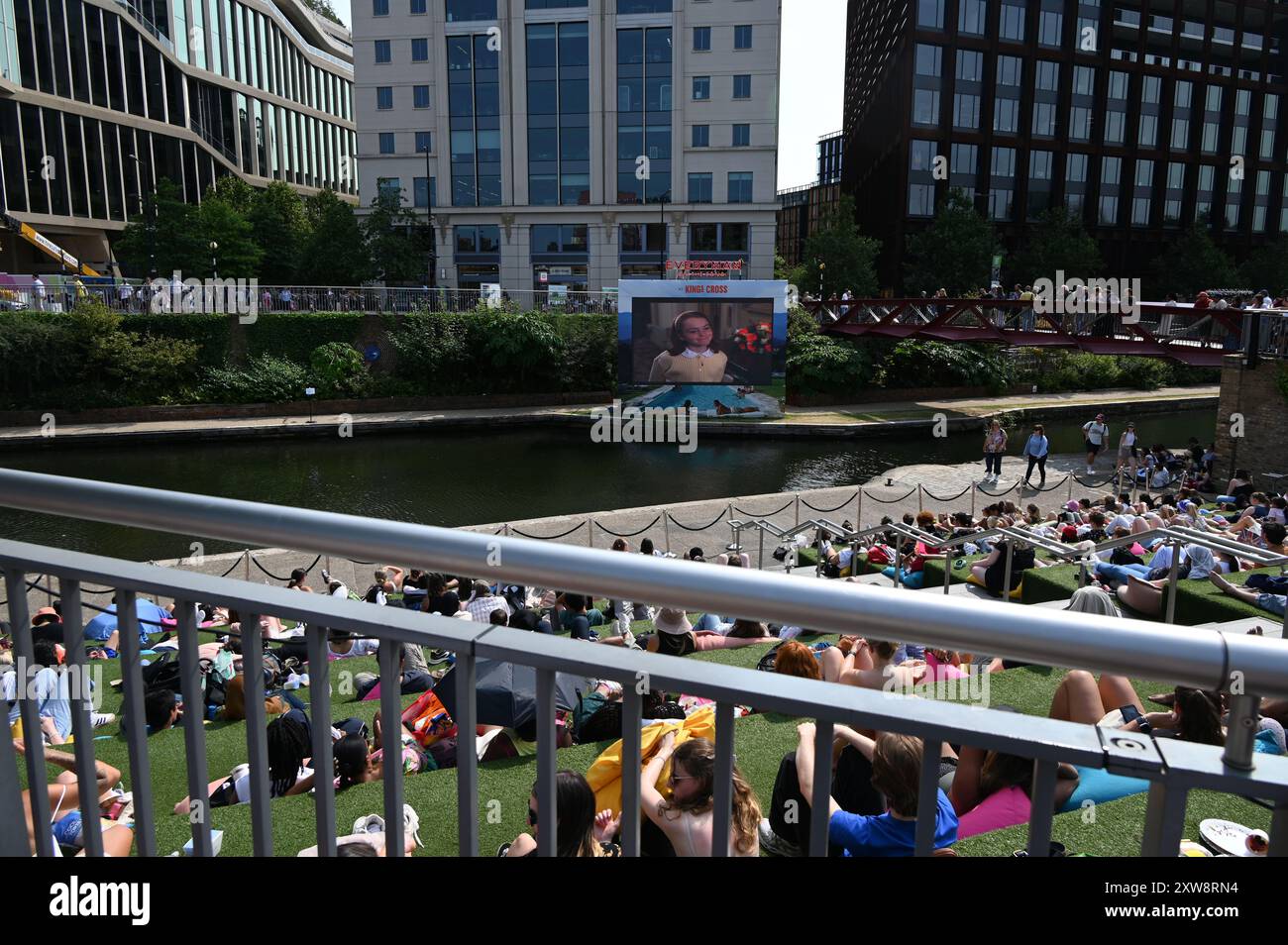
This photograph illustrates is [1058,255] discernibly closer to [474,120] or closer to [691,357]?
[474,120]

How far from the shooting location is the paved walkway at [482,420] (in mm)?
31859

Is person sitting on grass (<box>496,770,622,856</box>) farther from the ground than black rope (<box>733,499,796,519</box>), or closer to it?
farther from the ground

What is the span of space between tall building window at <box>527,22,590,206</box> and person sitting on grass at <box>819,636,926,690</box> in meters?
50.6

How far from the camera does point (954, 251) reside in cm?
5688

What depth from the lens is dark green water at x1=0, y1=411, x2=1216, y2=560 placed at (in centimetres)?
2350

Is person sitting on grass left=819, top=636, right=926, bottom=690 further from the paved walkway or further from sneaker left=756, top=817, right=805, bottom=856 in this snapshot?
the paved walkway

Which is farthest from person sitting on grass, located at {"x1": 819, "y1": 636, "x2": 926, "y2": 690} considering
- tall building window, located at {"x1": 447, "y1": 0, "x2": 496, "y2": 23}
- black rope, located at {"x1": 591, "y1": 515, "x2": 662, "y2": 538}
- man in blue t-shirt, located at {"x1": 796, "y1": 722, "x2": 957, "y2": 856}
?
tall building window, located at {"x1": 447, "y1": 0, "x2": 496, "y2": 23}

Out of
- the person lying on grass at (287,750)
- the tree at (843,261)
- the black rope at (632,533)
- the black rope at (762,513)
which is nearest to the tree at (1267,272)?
the tree at (843,261)

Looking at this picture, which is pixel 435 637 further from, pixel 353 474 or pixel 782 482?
pixel 353 474

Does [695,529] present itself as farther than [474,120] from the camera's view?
No

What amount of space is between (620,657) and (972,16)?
2774 inches

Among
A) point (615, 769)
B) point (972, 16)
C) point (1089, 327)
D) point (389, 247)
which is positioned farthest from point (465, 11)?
point (615, 769)

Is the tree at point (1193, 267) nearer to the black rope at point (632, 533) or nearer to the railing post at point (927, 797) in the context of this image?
the black rope at point (632, 533)

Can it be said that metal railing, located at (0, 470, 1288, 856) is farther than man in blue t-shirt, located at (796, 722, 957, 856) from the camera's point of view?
No
